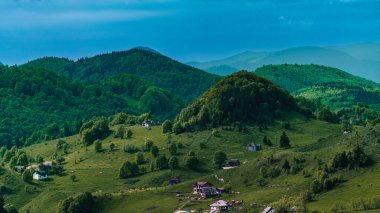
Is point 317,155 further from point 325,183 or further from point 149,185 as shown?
point 149,185

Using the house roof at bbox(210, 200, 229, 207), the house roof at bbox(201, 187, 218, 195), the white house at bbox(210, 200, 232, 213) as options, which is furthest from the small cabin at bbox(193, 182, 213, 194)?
the white house at bbox(210, 200, 232, 213)

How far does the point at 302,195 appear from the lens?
138 meters

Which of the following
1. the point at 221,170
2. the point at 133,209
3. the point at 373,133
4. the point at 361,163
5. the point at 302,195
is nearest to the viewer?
the point at 302,195

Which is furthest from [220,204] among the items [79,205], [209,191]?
[79,205]

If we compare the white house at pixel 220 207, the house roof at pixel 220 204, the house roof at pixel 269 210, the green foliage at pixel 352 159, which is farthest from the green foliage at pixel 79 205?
the green foliage at pixel 352 159

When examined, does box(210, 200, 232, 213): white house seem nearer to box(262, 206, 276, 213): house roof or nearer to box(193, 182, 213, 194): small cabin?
box(262, 206, 276, 213): house roof

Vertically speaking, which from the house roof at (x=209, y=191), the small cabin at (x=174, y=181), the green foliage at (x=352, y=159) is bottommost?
the house roof at (x=209, y=191)

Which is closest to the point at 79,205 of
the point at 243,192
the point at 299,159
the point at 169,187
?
the point at 169,187

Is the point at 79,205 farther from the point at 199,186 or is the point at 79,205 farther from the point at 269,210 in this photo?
the point at 269,210

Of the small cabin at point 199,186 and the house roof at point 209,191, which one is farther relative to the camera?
the small cabin at point 199,186

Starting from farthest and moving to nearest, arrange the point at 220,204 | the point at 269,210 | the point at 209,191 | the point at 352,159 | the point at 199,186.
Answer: the point at 199,186 < the point at 209,191 < the point at 352,159 < the point at 220,204 < the point at 269,210

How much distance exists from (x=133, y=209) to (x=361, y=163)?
2017 inches

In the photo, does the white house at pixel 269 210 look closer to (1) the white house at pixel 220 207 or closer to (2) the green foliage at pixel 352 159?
(1) the white house at pixel 220 207

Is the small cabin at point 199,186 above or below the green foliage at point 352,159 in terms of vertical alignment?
below
